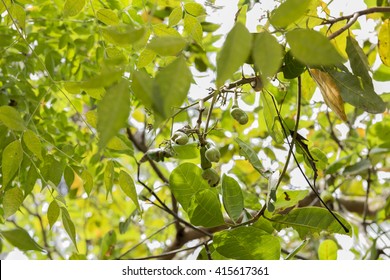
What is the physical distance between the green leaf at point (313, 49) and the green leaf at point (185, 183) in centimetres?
37

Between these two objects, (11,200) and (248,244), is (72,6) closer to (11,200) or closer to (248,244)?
(11,200)

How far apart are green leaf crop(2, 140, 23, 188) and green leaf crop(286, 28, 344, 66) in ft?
1.12

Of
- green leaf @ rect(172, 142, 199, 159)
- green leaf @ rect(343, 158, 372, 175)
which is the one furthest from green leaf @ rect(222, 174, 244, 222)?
green leaf @ rect(343, 158, 372, 175)

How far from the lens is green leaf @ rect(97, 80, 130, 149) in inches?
12.4

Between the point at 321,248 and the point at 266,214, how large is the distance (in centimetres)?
18

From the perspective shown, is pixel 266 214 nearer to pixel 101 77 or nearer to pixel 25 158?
pixel 25 158

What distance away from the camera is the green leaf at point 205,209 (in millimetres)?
661

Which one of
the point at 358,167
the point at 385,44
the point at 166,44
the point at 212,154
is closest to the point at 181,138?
the point at 212,154

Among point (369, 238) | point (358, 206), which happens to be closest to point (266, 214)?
point (369, 238)

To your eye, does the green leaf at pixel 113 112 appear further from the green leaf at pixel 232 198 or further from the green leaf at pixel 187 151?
the green leaf at pixel 187 151

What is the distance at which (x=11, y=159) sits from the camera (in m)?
0.58

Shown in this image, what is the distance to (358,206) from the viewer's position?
1.59 meters

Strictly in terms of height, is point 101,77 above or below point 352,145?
above

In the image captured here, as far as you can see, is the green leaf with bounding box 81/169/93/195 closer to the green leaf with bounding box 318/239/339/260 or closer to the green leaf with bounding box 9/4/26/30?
the green leaf with bounding box 9/4/26/30
